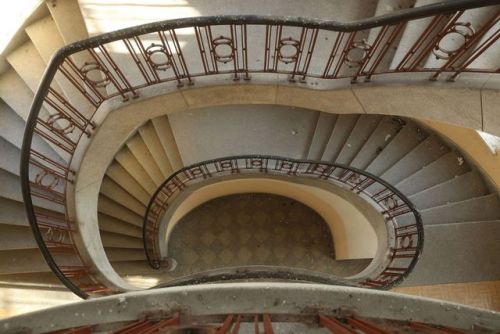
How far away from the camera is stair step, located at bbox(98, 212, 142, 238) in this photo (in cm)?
706

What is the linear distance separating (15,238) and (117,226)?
6.32 ft

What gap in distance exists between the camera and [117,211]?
22.9ft

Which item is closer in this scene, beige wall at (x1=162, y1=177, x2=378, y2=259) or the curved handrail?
the curved handrail

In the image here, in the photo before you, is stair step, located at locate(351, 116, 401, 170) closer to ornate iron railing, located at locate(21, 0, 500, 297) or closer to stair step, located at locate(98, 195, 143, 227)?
ornate iron railing, located at locate(21, 0, 500, 297)

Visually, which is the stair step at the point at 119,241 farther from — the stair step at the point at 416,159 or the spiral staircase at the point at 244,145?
the stair step at the point at 416,159

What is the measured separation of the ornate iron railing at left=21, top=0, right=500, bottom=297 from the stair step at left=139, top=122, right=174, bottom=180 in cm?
116

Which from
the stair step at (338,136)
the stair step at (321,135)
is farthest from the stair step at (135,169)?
the stair step at (338,136)

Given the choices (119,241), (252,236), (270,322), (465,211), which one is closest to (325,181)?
(465,211)

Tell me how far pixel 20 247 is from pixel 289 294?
4202mm

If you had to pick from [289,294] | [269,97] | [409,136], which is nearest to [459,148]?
[409,136]

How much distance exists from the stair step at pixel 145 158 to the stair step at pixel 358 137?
3.00 metres

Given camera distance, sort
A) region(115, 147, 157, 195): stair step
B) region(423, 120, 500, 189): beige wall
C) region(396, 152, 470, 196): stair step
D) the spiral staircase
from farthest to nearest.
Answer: region(396, 152, 470, 196): stair step
region(115, 147, 157, 195): stair step
region(423, 120, 500, 189): beige wall
the spiral staircase

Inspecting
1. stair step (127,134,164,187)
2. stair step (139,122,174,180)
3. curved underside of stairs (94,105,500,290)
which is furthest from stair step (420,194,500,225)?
stair step (127,134,164,187)

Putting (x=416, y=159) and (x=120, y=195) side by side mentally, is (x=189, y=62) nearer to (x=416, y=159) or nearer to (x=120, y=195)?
(x=120, y=195)
